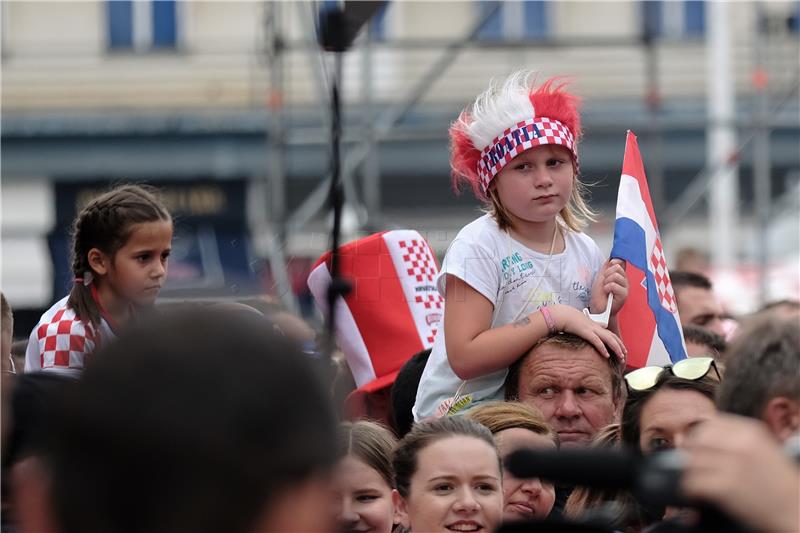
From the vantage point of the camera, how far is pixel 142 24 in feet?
64.9

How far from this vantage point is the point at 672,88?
1881cm

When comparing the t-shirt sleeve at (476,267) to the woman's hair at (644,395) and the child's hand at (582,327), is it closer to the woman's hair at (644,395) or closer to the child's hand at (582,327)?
the child's hand at (582,327)

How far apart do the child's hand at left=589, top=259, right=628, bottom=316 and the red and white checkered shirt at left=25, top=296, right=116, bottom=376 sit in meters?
1.15

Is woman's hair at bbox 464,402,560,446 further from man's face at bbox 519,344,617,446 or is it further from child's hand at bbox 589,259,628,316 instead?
child's hand at bbox 589,259,628,316

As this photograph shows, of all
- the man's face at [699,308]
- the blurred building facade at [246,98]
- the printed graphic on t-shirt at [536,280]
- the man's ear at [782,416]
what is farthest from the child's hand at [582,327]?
the blurred building facade at [246,98]

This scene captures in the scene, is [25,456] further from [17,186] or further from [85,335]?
[17,186]

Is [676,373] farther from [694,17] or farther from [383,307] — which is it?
[694,17]

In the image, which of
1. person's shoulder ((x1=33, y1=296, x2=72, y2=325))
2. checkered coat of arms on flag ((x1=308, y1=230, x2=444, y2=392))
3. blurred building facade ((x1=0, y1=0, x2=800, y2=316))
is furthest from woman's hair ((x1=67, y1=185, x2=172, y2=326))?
blurred building facade ((x1=0, y1=0, x2=800, y2=316))

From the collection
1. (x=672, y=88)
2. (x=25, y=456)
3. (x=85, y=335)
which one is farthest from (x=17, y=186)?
(x=25, y=456)

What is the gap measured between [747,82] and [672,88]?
1005 millimetres

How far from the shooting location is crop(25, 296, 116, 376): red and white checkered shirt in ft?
11.4

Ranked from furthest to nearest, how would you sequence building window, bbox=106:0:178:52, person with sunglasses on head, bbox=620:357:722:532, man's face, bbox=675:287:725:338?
building window, bbox=106:0:178:52
man's face, bbox=675:287:725:338
person with sunglasses on head, bbox=620:357:722:532

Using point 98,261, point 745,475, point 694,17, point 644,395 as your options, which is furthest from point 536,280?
point 694,17

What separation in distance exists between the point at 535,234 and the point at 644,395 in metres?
0.74
